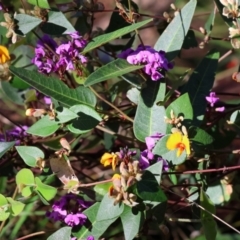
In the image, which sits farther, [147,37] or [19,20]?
[147,37]

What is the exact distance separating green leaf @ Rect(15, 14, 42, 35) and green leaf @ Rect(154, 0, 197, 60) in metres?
0.20

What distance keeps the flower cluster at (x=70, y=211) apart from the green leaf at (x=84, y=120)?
0.12 meters

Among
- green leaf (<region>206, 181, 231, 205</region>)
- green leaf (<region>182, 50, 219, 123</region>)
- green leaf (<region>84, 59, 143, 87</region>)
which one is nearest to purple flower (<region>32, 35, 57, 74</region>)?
green leaf (<region>84, 59, 143, 87</region>)

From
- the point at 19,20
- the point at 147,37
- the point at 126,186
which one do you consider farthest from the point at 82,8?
the point at 147,37

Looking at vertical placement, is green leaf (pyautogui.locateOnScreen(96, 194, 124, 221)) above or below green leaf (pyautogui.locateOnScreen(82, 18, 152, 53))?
below

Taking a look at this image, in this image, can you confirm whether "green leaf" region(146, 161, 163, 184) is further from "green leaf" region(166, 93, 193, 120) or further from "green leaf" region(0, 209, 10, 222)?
"green leaf" region(0, 209, 10, 222)

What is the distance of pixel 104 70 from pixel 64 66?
11 centimetres

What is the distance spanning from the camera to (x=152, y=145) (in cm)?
90

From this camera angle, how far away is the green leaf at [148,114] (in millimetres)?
933

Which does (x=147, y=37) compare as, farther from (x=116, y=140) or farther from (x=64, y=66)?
(x=64, y=66)

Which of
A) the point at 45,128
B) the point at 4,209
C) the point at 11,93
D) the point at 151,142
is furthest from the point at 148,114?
the point at 11,93

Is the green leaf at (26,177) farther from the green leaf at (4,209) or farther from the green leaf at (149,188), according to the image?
the green leaf at (149,188)

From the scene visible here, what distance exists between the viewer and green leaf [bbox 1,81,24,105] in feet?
4.15

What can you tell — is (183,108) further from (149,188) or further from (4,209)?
(4,209)
